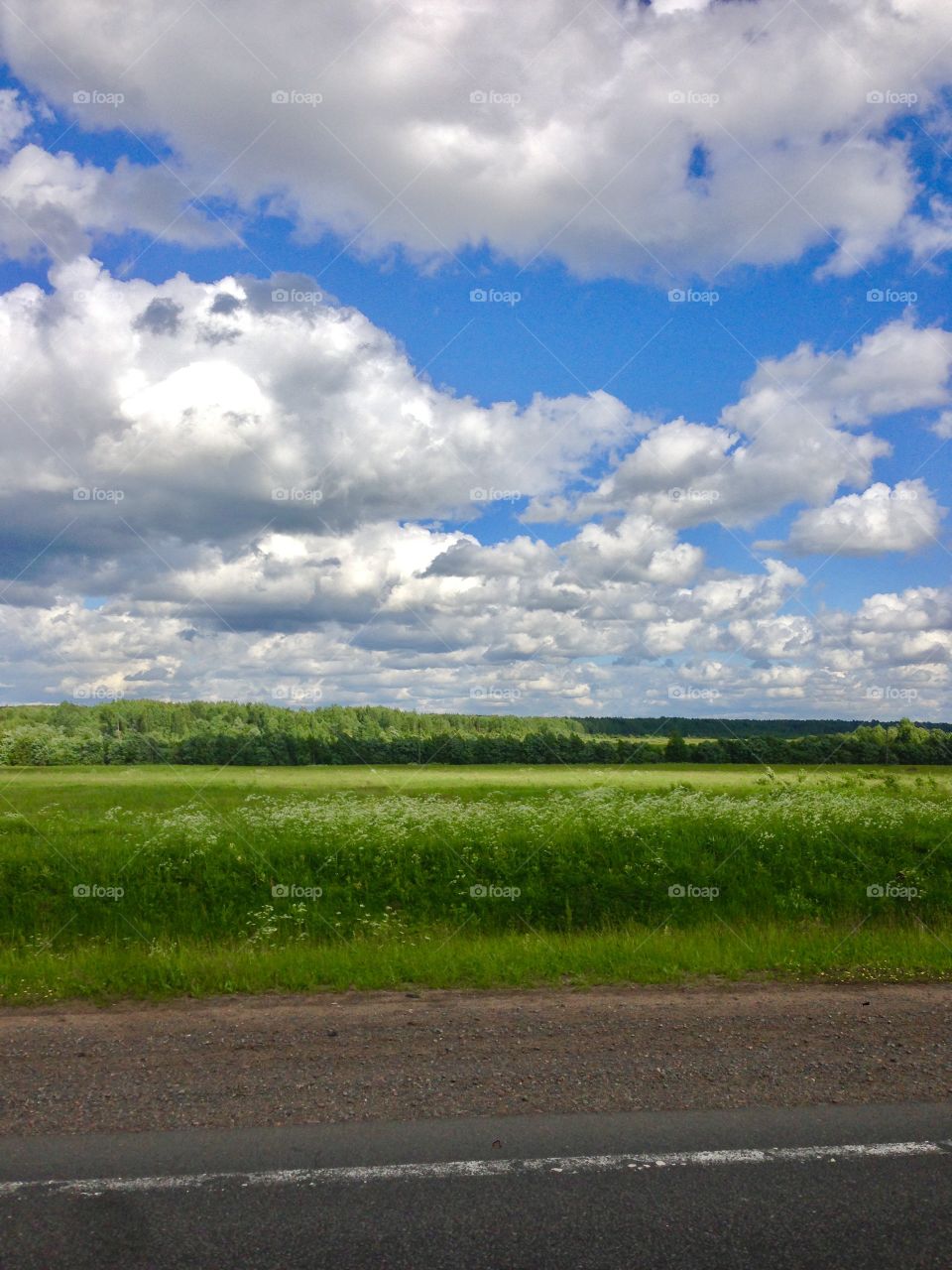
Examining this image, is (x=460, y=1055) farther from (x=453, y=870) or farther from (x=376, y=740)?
(x=376, y=740)

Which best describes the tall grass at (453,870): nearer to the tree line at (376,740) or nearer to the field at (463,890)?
the field at (463,890)

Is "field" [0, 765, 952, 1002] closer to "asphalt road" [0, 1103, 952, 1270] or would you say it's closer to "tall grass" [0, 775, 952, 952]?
"tall grass" [0, 775, 952, 952]

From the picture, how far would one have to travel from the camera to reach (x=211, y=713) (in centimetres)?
2644

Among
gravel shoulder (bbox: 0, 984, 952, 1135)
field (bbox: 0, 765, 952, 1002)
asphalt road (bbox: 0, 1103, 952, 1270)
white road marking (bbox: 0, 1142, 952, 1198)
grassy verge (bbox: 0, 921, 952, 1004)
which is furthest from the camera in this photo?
field (bbox: 0, 765, 952, 1002)

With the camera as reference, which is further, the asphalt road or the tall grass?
the tall grass

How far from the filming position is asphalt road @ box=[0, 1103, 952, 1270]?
4.33 meters

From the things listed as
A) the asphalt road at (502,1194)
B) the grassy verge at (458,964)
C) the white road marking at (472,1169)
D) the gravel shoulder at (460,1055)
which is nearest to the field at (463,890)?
the grassy verge at (458,964)

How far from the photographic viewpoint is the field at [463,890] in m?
10.2

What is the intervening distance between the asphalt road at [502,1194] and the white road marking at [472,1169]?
0.01 metres

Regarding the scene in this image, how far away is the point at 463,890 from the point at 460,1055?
7128mm

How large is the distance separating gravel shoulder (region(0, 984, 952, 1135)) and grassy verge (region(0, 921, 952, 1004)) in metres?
0.40

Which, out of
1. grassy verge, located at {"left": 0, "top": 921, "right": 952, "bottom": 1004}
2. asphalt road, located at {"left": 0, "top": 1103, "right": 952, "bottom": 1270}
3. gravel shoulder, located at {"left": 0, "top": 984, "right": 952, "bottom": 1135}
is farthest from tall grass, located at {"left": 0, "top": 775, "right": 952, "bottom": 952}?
asphalt road, located at {"left": 0, "top": 1103, "right": 952, "bottom": 1270}

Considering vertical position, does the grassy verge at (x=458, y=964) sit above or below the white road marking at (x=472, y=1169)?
below

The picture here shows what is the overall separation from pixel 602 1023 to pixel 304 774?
18.6 meters
